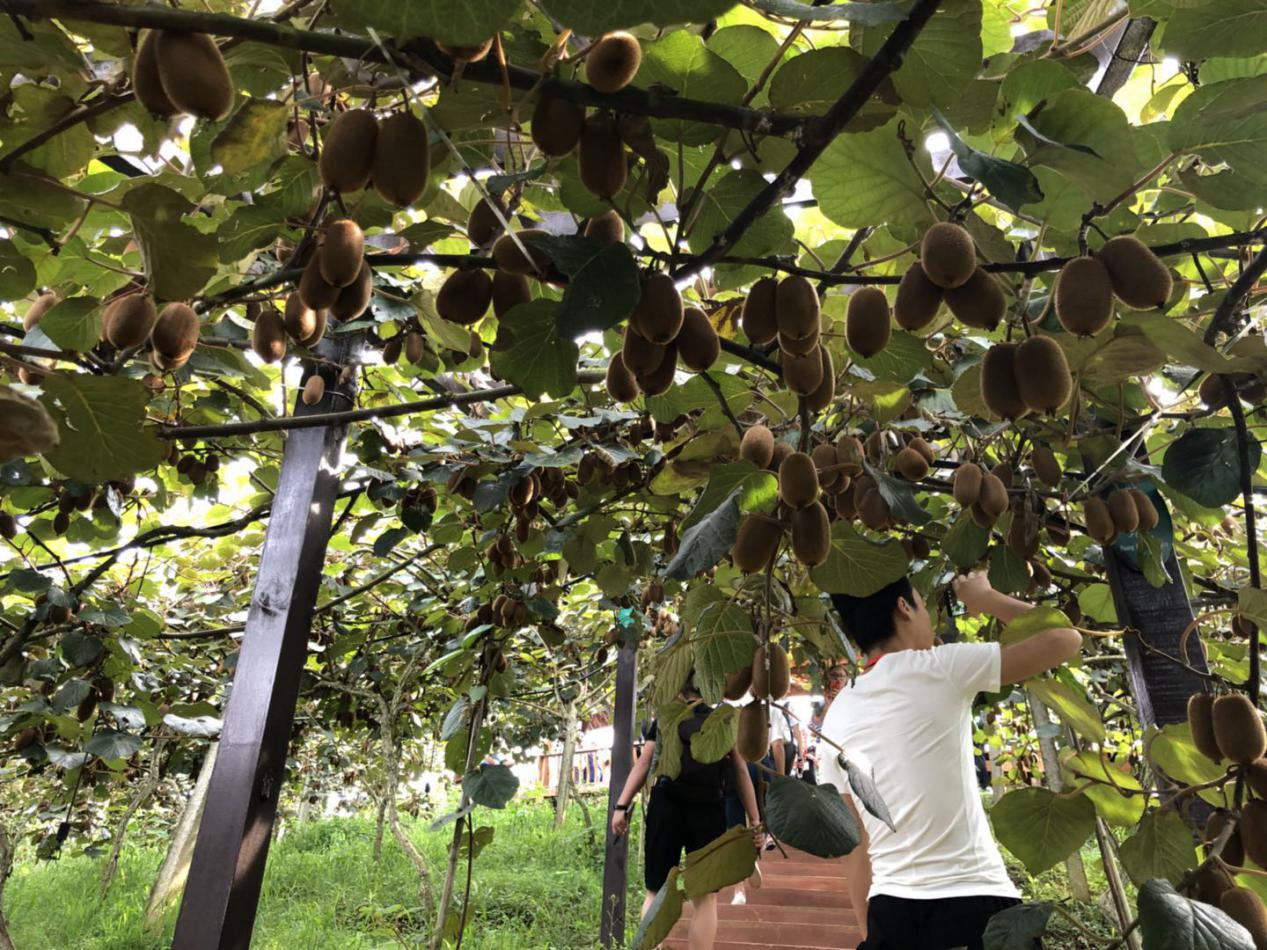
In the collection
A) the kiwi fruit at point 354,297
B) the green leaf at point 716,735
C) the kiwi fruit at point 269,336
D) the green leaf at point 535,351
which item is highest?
the kiwi fruit at point 269,336

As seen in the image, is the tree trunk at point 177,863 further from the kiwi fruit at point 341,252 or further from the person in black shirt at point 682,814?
the kiwi fruit at point 341,252

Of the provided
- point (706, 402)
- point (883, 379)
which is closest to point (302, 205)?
point (706, 402)

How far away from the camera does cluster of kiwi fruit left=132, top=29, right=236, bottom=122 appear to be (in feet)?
1.86

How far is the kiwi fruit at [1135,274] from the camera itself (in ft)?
2.30

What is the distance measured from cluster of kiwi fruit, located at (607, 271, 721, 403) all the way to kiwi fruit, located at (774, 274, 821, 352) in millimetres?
66

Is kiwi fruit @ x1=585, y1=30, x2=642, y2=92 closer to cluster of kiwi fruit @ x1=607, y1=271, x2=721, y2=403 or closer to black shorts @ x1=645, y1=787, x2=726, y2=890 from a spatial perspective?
cluster of kiwi fruit @ x1=607, y1=271, x2=721, y2=403

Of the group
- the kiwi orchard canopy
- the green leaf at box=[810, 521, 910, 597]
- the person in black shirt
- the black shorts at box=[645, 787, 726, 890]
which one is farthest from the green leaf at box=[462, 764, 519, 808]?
the black shorts at box=[645, 787, 726, 890]

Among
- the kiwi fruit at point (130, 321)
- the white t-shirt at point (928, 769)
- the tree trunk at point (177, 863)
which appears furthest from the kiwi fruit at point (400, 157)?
the tree trunk at point (177, 863)

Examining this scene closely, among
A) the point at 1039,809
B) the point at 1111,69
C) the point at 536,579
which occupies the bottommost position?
the point at 1039,809

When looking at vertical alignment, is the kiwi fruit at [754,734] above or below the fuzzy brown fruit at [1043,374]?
below

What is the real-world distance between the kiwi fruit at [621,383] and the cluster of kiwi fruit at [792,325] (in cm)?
12

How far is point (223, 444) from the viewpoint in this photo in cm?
256

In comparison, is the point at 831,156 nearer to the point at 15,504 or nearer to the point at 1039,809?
the point at 1039,809

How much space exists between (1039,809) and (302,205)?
1.08m
